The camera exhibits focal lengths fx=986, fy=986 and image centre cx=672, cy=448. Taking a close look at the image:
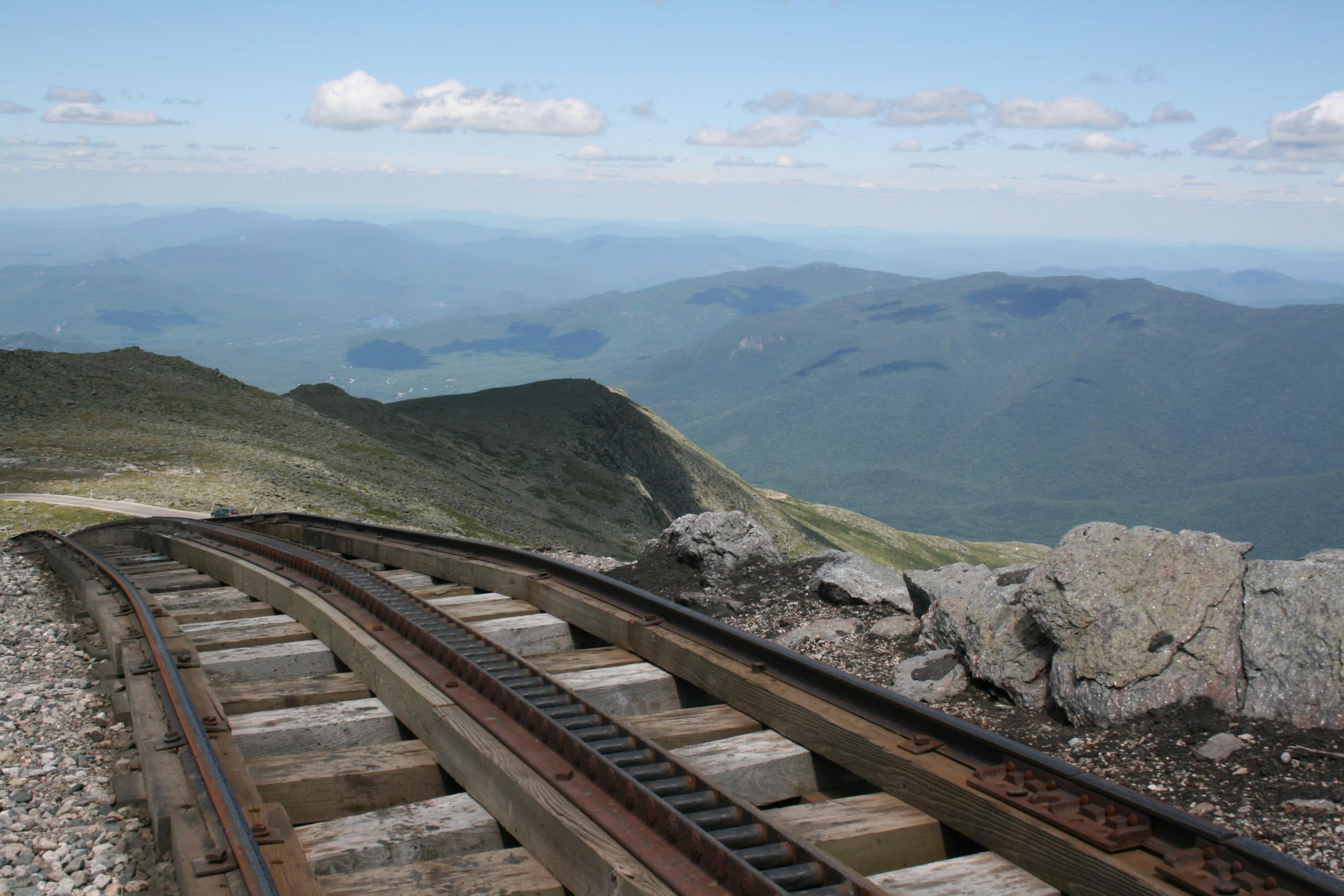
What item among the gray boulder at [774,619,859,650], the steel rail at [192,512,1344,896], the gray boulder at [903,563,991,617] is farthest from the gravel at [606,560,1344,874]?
the steel rail at [192,512,1344,896]

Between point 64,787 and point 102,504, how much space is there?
44796 mm

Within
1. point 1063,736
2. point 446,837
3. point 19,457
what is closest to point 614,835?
point 446,837

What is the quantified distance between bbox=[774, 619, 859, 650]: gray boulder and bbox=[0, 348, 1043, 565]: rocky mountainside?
133 ft

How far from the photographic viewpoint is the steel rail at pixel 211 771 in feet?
A: 13.5

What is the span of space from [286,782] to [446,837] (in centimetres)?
109

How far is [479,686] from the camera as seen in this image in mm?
6617

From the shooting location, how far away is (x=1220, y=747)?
23.4 ft

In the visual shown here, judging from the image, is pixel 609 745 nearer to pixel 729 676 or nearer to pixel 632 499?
pixel 729 676

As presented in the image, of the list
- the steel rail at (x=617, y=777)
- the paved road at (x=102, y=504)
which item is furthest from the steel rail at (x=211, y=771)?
the paved road at (x=102, y=504)

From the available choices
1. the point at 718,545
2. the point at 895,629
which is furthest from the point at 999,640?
the point at 718,545

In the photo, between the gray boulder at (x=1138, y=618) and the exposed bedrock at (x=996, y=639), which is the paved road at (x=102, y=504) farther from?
the gray boulder at (x=1138, y=618)

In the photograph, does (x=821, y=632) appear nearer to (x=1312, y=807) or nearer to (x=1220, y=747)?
(x=1220, y=747)

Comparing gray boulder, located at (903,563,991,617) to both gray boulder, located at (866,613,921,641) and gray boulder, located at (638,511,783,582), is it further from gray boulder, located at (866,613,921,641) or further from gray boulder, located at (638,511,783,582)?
gray boulder, located at (638,511,783,582)

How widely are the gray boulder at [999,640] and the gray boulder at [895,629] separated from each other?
0.61 metres
